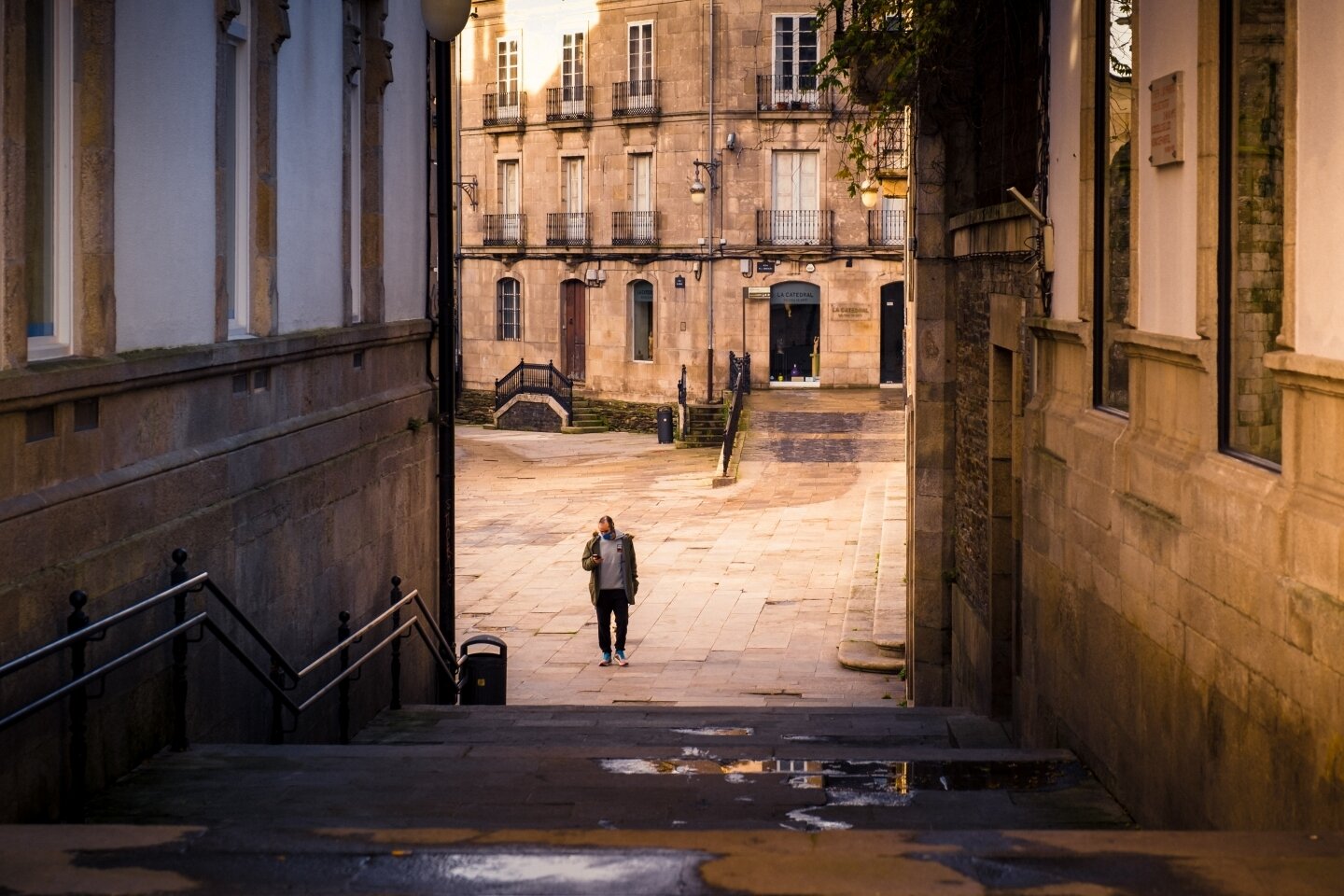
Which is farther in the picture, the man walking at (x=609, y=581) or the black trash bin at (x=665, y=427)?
the black trash bin at (x=665, y=427)

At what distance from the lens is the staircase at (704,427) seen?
39219 millimetres

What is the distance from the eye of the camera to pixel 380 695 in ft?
40.5

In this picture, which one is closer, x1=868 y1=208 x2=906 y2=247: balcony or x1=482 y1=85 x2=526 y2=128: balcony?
x1=868 y1=208 x2=906 y2=247: balcony

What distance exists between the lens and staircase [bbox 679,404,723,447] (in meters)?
39.2

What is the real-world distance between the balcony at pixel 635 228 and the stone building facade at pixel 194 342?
30.6 m

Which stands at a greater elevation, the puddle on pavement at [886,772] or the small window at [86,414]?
the small window at [86,414]

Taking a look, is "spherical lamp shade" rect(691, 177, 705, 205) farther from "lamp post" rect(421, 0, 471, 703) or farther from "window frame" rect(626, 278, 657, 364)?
"lamp post" rect(421, 0, 471, 703)

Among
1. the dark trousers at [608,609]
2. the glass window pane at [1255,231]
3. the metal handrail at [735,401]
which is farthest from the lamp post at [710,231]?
the glass window pane at [1255,231]

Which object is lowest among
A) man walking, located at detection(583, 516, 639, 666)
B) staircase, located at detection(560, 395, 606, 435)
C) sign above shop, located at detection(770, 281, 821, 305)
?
man walking, located at detection(583, 516, 639, 666)

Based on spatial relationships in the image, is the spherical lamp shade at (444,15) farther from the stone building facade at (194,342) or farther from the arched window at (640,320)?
the arched window at (640,320)

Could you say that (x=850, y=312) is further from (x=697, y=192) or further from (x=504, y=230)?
(x=504, y=230)

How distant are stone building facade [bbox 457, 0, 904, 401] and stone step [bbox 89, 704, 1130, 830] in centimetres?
3331

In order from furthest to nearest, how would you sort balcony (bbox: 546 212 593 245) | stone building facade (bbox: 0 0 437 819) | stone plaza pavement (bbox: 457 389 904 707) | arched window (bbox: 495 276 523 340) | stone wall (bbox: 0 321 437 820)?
arched window (bbox: 495 276 523 340) → balcony (bbox: 546 212 593 245) → stone plaza pavement (bbox: 457 389 904 707) → stone building facade (bbox: 0 0 437 819) → stone wall (bbox: 0 321 437 820)

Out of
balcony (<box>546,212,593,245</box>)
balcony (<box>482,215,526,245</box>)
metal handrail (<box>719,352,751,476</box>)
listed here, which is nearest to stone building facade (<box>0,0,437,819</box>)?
metal handrail (<box>719,352,751,476</box>)
